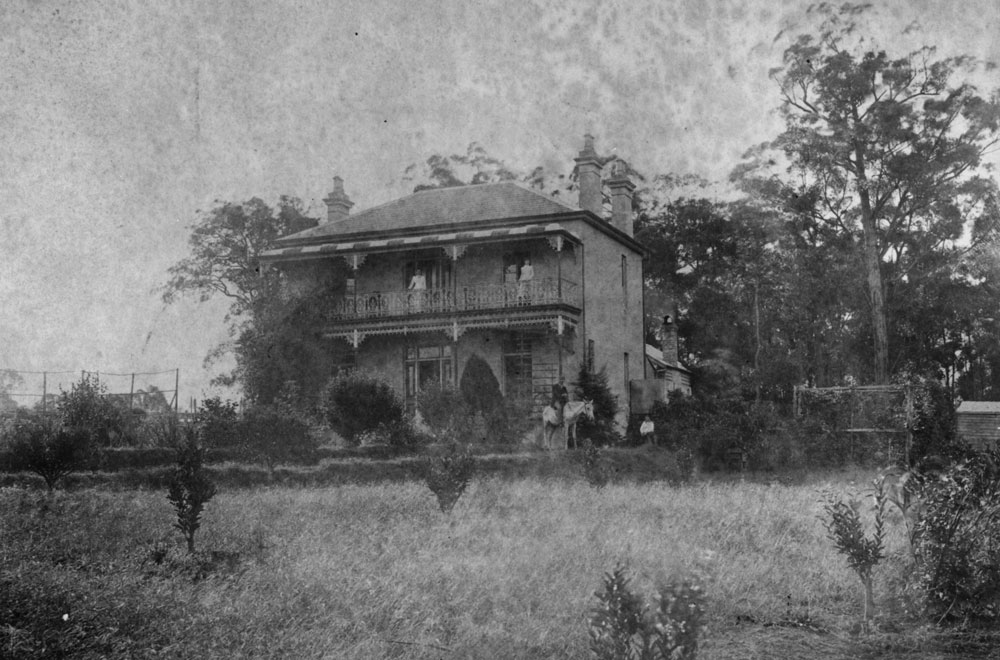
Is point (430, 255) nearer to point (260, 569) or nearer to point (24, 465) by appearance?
point (24, 465)

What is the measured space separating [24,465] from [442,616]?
10764 millimetres

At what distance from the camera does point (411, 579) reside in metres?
7.97

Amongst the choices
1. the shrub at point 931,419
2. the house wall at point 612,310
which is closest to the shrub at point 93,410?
the house wall at point 612,310

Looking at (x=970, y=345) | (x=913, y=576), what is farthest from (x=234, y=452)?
(x=970, y=345)

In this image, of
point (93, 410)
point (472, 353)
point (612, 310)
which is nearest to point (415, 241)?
point (472, 353)

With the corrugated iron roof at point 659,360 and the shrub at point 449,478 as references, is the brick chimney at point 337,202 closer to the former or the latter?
the corrugated iron roof at point 659,360

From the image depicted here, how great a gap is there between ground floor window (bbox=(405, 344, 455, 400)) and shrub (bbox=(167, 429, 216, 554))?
1629cm

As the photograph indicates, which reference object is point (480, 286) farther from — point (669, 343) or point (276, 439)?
point (669, 343)

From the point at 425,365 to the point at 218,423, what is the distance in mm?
8033

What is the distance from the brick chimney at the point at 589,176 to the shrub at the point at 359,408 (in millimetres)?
10193

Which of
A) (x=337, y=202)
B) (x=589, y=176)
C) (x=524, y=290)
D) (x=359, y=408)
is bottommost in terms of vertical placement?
(x=359, y=408)

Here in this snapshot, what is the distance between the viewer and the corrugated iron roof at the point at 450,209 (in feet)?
84.4

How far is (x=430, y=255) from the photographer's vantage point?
26469mm

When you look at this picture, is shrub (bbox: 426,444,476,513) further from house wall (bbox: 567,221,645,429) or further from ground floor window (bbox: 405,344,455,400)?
ground floor window (bbox: 405,344,455,400)
